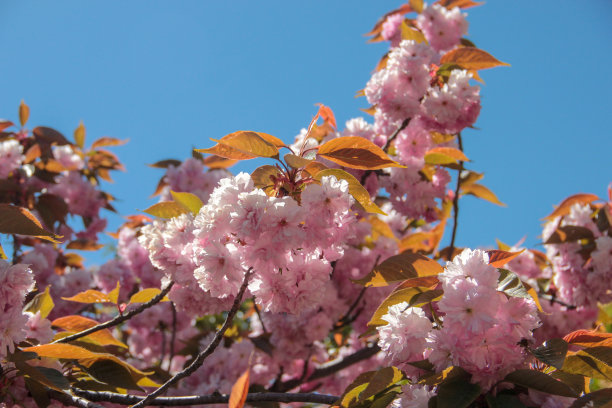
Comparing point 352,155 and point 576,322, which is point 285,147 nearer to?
point 352,155

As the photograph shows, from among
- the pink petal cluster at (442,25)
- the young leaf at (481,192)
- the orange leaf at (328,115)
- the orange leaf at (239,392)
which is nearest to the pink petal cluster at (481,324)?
the orange leaf at (239,392)

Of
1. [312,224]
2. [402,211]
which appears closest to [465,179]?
[402,211]

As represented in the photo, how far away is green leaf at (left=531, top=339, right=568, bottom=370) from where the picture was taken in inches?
44.4

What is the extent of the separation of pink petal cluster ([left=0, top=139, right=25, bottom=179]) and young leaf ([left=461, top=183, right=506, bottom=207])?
10.2 ft

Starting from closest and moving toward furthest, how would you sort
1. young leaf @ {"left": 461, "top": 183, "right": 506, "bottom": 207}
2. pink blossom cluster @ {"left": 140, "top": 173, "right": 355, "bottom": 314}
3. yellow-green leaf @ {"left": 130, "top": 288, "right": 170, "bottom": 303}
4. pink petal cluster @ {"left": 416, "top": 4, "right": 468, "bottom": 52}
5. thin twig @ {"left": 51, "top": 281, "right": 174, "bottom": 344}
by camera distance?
pink blossom cluster @ {"left": 140, "top": 173, "right": 355, "bottom": 314} → thin twig @ {"left": 51, "top": 281, "right": 174, "bottom": 344} → yellow-green leaf @ {"left": 130, "top": 288, "right": 170, "bottom": 303} → young leaf @ {"left": 461, "top": 183, "right": 506, "bottom": 207} → pink petal cluster @ {"left": 416, "top": 4, "right": 468, "bottom": 52}

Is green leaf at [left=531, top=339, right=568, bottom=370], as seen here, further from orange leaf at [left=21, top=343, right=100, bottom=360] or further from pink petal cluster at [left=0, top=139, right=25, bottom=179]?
pink petal cluster at [left=0, top=139, right=25, bottom=179]

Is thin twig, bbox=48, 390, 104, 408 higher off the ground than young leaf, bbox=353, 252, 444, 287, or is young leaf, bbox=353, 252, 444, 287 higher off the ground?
young leaf, bbox=353, 252, 444, 287

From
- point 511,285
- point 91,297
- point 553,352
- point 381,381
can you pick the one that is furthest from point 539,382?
point 91,297

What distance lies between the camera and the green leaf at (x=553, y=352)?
1127 mm

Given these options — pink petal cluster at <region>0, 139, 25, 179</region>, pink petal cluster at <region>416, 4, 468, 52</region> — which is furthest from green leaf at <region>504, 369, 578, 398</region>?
pink petal cluster at <region>0, 139, 25, 179</region>

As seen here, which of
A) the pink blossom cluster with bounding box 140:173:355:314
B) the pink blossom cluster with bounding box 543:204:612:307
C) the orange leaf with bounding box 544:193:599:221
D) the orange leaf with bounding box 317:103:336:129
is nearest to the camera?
the pink blossom cluster with bounding box 140:173:355:314

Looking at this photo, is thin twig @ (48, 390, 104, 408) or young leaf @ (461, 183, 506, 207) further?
young leaf @ (461, 183, 506, 207)

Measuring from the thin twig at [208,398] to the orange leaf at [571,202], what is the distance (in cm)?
217

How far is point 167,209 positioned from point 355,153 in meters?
0.87
